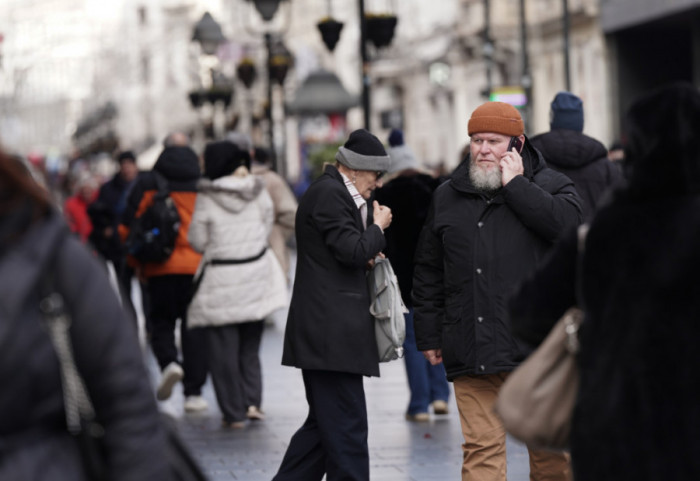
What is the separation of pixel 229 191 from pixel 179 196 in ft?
3.54

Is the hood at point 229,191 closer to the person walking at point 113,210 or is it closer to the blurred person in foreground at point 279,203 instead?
the blurred person in foreground at point 279,203

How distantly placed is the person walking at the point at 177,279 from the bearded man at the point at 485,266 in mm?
5176

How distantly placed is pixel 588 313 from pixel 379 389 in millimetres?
8834

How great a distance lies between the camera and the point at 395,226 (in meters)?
11.0

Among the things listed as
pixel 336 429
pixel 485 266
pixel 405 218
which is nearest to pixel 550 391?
pixel 485 266

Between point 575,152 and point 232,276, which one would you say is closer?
point 575,152

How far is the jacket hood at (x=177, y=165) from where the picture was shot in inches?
468

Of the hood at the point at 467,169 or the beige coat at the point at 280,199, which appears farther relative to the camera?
the beige coat at the point at 280,199

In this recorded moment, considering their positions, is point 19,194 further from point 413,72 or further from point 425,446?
point 413,72

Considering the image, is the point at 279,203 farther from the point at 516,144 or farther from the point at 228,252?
the point at 516,144

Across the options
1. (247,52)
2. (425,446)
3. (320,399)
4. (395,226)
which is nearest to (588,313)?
(320,399)

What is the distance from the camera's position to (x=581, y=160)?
9781 millimetres

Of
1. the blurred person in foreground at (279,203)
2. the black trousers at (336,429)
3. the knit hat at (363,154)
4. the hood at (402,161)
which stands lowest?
the black trousers at (336,429)

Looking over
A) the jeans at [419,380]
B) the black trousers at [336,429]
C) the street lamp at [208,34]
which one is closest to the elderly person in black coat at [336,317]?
the black trousers at [336,429]
